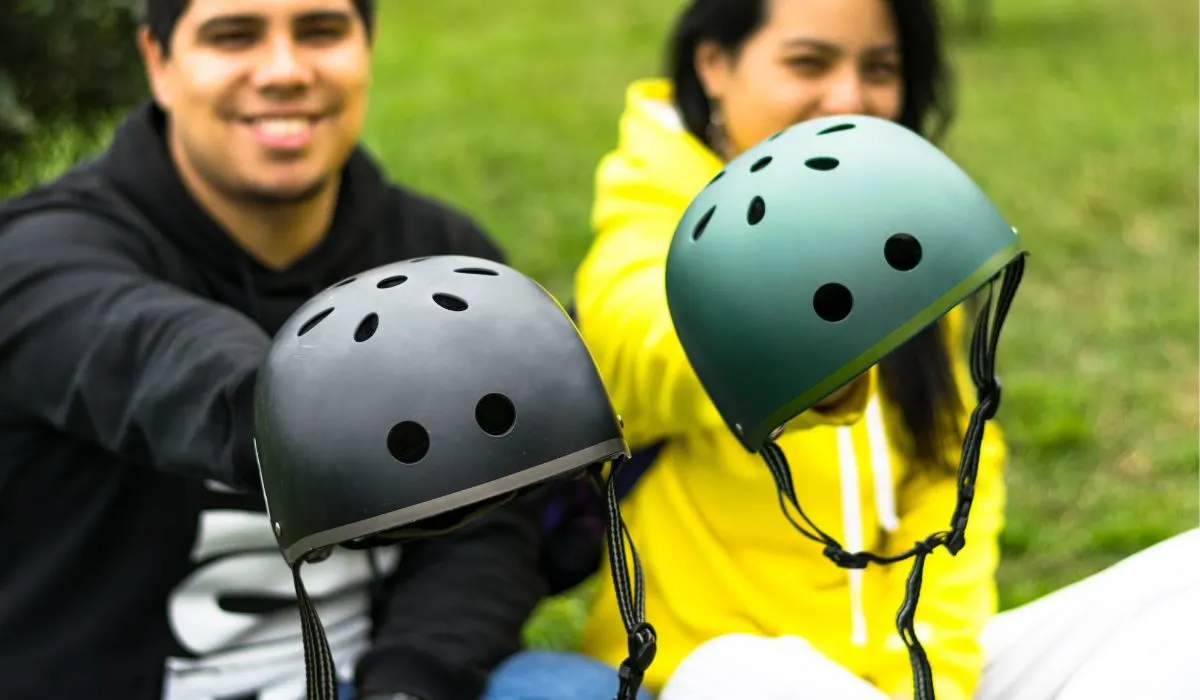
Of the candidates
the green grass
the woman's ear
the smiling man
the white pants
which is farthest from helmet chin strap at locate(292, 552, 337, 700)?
the green grass

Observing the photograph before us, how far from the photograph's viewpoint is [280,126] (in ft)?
8.75

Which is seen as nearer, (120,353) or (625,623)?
(625,623)

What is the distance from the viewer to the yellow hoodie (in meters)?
2.56

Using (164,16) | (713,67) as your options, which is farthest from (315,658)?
(713,67)

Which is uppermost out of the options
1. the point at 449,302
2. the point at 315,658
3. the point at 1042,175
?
the point at 449,302

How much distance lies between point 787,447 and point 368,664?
815 mm

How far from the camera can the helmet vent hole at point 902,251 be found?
74.9 inches

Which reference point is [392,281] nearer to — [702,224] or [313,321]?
[313,321]

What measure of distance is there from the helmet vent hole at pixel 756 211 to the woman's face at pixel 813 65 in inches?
28.2

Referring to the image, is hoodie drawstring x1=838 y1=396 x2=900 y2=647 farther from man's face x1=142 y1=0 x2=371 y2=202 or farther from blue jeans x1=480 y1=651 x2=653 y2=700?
man's face x1=142 y1=0 x2=371 y2=202

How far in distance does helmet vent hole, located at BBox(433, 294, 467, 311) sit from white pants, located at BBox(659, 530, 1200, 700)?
765 mm

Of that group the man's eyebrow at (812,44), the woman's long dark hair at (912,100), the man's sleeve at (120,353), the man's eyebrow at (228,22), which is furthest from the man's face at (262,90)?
the man's eyebrow at (812,44)

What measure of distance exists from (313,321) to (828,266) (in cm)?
66

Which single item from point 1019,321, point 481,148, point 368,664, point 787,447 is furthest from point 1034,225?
point 368,664
